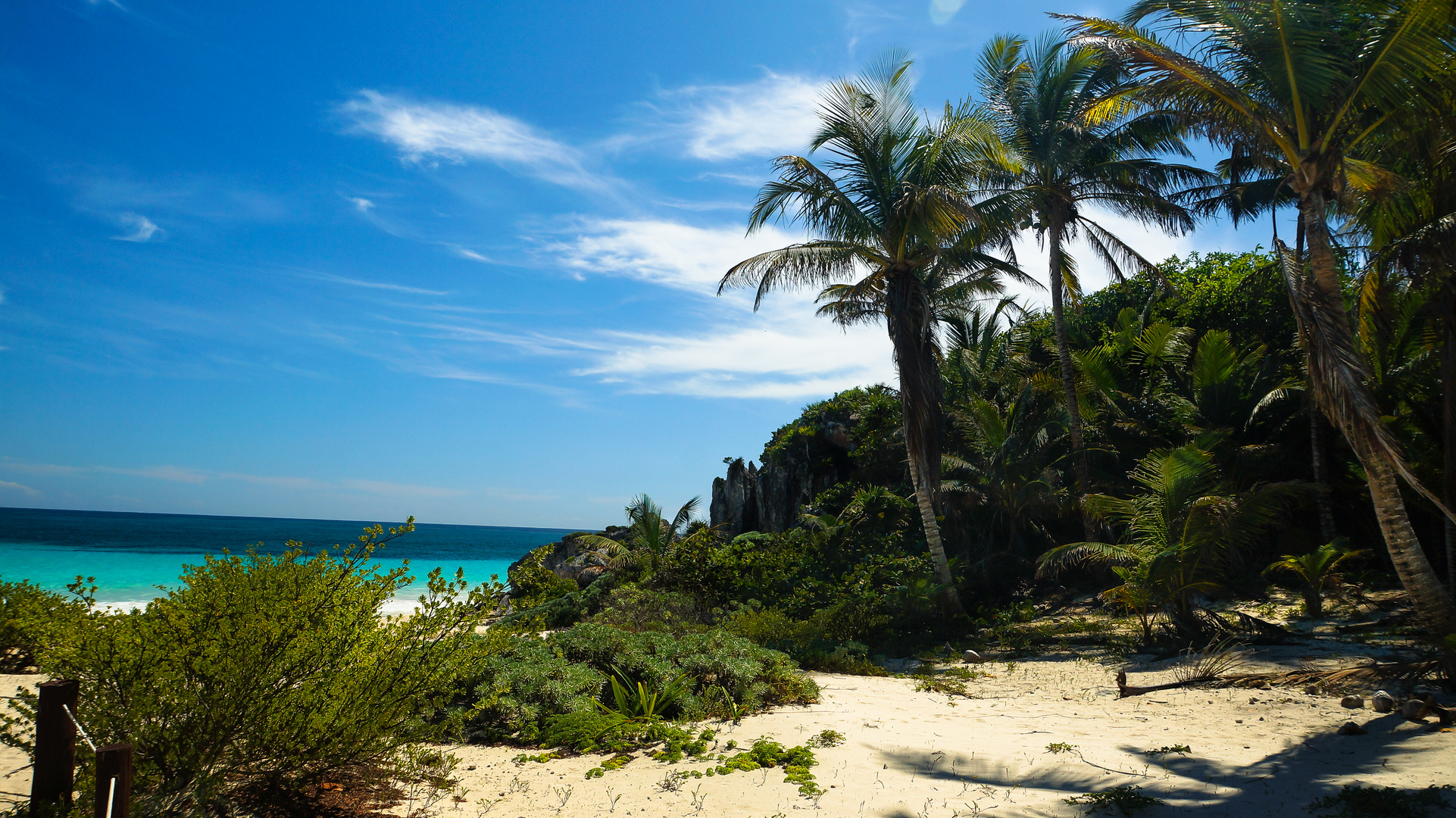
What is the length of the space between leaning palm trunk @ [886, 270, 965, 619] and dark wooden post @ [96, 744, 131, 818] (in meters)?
11.2

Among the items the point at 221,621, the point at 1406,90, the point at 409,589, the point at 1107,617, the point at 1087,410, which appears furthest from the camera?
the point at 409,589

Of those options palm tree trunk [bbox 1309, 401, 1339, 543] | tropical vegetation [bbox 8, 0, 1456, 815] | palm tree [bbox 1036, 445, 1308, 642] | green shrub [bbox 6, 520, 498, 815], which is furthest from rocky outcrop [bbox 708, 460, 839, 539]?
green shrub [bbox 6, 520, 498, 815]

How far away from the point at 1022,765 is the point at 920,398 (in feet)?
26.2

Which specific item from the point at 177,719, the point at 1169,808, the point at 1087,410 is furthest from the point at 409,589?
the point at 1169,808

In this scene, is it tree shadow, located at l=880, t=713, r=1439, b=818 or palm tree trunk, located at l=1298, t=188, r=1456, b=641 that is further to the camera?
palm tree trunk, located at l=1298, t=188, r=1456, b=641

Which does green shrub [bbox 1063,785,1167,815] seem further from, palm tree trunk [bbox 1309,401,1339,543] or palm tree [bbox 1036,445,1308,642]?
palm tree trunk [bbox 1309,401,1339,543]

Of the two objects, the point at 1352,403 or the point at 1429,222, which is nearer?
the point at 1352,403

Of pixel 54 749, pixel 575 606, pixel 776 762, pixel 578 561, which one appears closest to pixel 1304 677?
pixel 776 762

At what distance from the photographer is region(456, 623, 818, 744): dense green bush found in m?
6.12

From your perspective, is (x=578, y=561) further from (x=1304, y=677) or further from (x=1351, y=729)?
(x=1351, y=729)

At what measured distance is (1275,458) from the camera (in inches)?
518

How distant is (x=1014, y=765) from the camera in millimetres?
5207

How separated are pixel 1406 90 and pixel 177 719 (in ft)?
35.6

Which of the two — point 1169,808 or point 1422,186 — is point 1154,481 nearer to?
point 1422,186
